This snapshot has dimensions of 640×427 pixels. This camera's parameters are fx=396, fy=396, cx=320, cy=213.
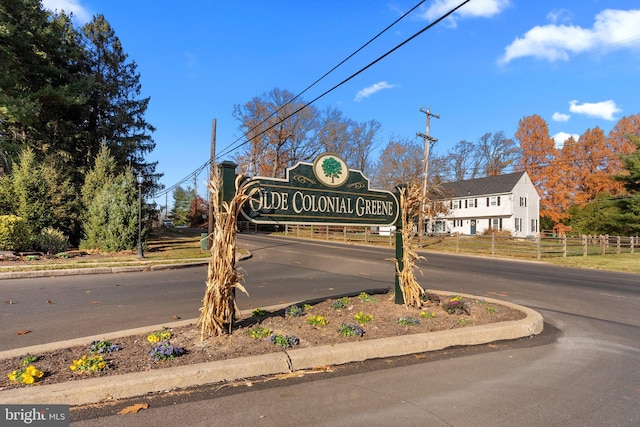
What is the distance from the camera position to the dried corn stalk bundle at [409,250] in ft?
20.3

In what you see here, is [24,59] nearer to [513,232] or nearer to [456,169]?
[513,232]

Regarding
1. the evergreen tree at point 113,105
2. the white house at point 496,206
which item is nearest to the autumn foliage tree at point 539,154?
the white house at point 496,206

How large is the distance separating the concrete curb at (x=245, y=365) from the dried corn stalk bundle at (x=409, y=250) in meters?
1.18

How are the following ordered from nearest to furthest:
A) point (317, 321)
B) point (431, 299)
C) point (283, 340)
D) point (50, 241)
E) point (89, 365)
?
point (89, 365)
point (283, 340)
point (317, 321)
point (431, 299)
point (50, 241)

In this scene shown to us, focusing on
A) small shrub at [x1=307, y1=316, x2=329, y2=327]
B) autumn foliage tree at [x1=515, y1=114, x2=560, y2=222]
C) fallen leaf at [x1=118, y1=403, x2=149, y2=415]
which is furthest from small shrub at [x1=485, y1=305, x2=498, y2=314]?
autumn foliage tree at [x1=515, y1=114, x2=560, y2=222]

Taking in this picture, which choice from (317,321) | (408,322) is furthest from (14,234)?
(408,322)

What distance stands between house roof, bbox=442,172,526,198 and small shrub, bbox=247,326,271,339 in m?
40.3

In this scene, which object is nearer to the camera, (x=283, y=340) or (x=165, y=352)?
(x=165, y=352)

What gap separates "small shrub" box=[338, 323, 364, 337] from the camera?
15.6ft

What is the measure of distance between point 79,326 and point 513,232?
1802 inches

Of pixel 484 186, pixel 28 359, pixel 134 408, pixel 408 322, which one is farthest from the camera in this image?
pixel 484 186

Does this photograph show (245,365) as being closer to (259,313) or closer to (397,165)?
(259,313)

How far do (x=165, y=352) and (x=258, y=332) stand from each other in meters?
1.06

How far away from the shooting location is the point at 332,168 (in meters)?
6.14
